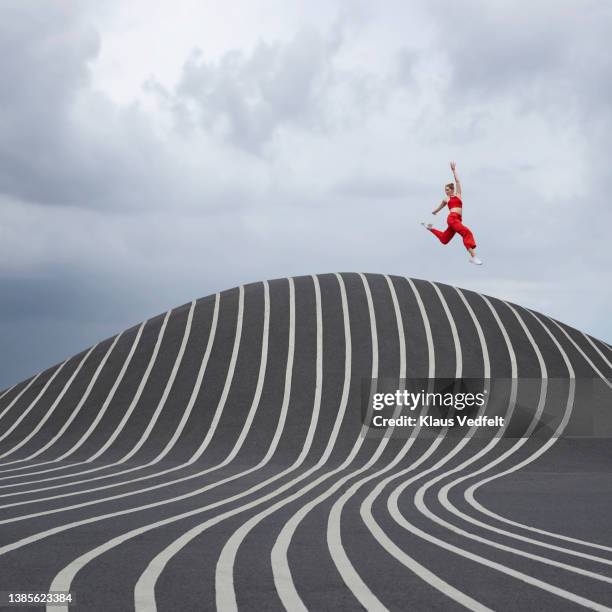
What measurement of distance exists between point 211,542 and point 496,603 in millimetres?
3844

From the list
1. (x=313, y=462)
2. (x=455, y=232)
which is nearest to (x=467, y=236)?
(x=455, y=232)

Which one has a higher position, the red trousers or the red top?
the red top

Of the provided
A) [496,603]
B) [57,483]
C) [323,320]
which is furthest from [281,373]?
[496,603]

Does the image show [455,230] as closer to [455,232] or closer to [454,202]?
[455,232]

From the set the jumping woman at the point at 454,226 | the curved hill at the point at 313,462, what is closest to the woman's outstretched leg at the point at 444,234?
the jumping woman at the point at 454,226

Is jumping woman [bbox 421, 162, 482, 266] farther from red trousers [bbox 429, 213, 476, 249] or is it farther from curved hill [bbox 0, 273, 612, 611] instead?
curved hill [bbox 0, 273, 612, 611]

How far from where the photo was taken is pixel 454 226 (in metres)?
16.7

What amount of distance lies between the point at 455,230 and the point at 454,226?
11 centimetres

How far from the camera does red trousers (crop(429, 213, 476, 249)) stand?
1667 centimetres

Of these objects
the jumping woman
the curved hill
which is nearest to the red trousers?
the jumping woman

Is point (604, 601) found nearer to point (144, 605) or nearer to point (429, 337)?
point (144, 605)

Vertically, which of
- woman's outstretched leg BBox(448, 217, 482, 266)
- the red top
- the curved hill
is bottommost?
the curved hill

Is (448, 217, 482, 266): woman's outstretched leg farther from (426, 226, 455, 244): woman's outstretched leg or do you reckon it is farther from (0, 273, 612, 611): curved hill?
(0, 273, 612, 611): curved hill

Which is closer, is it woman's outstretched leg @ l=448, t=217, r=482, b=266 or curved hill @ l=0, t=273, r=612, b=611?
curved hill @ l=0, t=273, r=612, b=611
